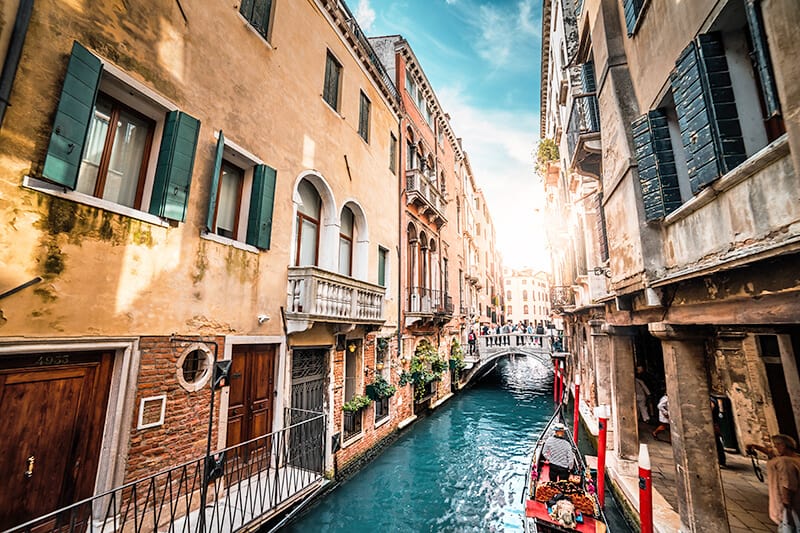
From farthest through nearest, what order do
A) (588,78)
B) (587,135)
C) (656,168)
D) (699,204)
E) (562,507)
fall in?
1. (588,78)
2. (587,135)
3. (562,507)
4. (656,168)
5. (699,204)

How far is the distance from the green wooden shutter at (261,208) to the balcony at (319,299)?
0.94 m

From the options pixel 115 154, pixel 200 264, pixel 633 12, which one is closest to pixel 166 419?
pixel 200 264

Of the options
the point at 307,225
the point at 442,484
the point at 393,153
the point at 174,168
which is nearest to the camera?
the point at 174,168

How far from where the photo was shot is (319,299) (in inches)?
262

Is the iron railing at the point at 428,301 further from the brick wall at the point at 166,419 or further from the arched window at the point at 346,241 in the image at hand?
the brick wall at the point at 166,419

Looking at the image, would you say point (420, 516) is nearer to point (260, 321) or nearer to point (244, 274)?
point (260, 321)

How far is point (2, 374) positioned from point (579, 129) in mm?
9970

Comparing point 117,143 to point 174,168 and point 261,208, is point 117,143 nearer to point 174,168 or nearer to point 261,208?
point 174,168

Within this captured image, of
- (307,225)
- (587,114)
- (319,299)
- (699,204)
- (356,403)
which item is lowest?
(356,403)

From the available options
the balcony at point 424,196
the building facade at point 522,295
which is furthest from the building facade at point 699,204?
the building facade at point 522,295

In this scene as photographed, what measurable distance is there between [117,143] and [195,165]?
0.89 meters

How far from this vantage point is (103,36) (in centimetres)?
390

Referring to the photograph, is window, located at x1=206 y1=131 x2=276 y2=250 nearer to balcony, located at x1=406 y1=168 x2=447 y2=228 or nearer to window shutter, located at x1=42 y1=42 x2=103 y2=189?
window shutter, located at x1=42 y1=42 x2=103 y2=189

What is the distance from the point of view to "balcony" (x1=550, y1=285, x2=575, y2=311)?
48.0 feet
